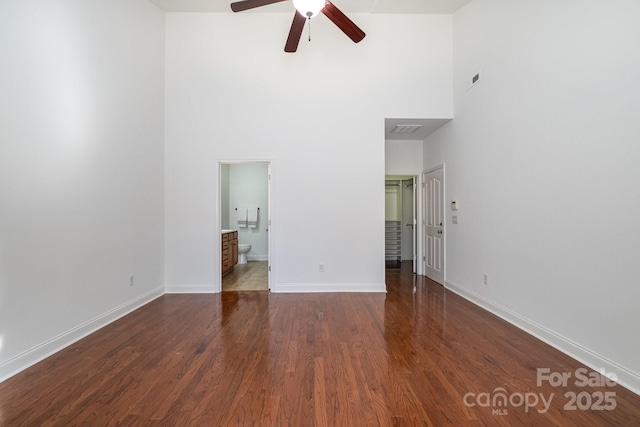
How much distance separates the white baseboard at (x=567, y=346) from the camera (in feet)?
6.27

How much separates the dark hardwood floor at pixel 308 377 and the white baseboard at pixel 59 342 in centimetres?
9

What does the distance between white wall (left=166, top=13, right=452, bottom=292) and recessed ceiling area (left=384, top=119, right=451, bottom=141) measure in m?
0.19

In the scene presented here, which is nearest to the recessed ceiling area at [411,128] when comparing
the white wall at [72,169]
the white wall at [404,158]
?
the white wall at [404,158]

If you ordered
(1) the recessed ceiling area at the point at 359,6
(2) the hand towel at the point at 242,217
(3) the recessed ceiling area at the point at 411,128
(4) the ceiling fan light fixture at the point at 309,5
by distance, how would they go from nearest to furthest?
(4) the ceiling fan light fixture at the point at 309,5 < (1) the recessed ceiling area at the point at 359,6 < (3) the recessed ceiling area at the point at 411,128 < (2) the hand towel at the point at 242,217

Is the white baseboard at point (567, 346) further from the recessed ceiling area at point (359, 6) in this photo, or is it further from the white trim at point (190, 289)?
the recessed ceiling area at point (359, 6)

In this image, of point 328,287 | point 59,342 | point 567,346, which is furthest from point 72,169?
point 567,346

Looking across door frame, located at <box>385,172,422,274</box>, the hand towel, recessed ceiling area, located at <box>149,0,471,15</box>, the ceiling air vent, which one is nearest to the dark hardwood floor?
door frame, located at <box>385,172,422,274</box>

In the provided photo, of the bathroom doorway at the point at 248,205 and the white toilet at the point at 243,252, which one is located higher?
the bathroom doorway at the point at 248,205

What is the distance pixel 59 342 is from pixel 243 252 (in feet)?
13.5

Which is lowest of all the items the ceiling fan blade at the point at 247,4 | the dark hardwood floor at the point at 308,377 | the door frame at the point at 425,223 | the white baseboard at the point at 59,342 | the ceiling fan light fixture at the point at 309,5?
the dark hardwood floor at the point at 308,377

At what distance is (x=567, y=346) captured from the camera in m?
2.38

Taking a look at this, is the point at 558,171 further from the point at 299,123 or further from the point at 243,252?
the point at 243,252

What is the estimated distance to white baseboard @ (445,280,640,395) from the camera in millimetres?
1912

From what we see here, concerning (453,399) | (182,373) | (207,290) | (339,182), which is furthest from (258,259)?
(453,399)
